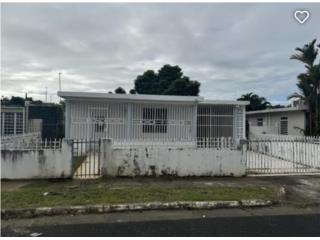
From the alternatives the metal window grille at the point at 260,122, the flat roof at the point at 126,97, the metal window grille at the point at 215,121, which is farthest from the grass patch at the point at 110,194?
the metal window grille at the point at 260,122

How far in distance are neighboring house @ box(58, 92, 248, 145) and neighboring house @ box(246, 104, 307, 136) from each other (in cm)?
524

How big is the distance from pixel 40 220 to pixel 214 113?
14.5m

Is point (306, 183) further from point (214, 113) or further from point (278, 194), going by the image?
point (214, 113)

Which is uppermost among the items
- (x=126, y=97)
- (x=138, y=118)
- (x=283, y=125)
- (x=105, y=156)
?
(x=126, y=97)

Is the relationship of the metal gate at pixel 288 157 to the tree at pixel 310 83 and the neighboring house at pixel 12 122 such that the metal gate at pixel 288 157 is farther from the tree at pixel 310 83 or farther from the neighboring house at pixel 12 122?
the neighboring house at pixel 12 122

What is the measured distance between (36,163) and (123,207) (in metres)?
3.98

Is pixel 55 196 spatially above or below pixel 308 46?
below

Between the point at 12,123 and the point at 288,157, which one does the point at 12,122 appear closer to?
the point at 12,123

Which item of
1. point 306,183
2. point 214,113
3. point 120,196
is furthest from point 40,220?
point 214,113

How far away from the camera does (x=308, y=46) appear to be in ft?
74.0

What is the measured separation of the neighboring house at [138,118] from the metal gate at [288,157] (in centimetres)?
351

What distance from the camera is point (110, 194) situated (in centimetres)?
764

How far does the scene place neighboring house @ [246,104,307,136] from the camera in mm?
21906

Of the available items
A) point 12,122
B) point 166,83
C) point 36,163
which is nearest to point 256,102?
point 166,83
